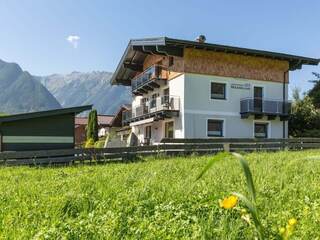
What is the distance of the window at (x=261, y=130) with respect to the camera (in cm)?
2811

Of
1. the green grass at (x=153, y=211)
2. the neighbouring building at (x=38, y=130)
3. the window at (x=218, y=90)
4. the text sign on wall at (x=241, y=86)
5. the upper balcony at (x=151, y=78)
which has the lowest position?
the green grass at (x=153, y=211)

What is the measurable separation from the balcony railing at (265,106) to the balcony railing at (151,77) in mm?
5852

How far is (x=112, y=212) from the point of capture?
12.9 ft

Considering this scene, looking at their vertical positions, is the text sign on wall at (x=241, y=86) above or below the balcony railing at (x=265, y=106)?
above

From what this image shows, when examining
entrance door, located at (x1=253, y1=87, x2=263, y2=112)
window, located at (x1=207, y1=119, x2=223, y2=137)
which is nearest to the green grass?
window, located at (x1=207, y1=119, x2=223, y2=137)

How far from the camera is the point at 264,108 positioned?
27.4 m

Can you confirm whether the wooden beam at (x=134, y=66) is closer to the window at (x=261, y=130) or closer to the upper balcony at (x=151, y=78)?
the upper balcony at (x=151, y=78)

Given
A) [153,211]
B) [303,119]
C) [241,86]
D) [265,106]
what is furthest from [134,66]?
[153,211]

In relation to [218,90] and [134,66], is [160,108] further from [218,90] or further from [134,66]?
[134,66]

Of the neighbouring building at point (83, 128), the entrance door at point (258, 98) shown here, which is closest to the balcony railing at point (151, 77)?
the entrance door at point (258, 98)

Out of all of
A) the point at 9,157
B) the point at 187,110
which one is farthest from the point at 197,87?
the point at 9,157

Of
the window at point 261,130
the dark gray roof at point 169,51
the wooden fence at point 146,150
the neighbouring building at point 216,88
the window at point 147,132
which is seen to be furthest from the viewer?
the window at point 147,132

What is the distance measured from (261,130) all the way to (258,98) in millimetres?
2328

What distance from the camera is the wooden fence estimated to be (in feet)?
50.0
